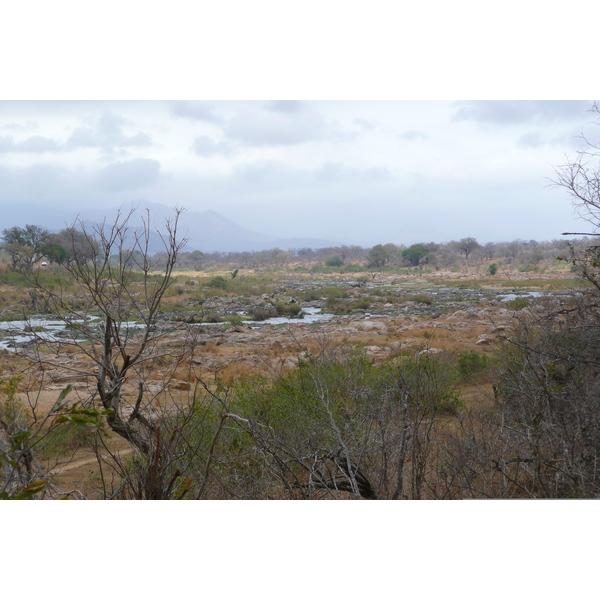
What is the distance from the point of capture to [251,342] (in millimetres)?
13281

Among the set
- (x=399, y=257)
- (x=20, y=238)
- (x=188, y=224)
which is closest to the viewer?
(x=188, y=224)

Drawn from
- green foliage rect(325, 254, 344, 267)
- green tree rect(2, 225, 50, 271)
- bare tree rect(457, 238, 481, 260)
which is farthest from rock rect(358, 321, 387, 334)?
bare tree rect(457, 238, 481, 260)

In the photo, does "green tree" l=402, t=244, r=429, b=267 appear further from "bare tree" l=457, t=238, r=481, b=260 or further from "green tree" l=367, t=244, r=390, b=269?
"bare tree" l=457, t=238, r=481, b=260

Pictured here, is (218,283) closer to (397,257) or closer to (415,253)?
(415,253)

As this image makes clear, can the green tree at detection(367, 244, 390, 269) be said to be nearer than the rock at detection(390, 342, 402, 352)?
No

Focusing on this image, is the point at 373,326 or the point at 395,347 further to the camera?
the point at 373,326

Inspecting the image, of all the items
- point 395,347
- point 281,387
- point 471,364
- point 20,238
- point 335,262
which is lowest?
point 395,347

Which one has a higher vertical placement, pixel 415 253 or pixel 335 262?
pixel 415 253

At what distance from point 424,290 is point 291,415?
2556 centimetres

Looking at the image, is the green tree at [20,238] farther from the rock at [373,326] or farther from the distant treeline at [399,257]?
the rock at [373,326]

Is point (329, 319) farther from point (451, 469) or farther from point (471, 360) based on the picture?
point (451, 469)

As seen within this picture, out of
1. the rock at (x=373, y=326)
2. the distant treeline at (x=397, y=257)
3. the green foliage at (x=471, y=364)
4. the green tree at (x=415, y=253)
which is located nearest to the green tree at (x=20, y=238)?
the distant treeline at (x=397, y=257)

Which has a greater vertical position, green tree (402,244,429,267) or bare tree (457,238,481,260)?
bare tree (457,238,481,260)

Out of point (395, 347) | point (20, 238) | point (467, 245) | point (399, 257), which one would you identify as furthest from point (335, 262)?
point (395, 347)
